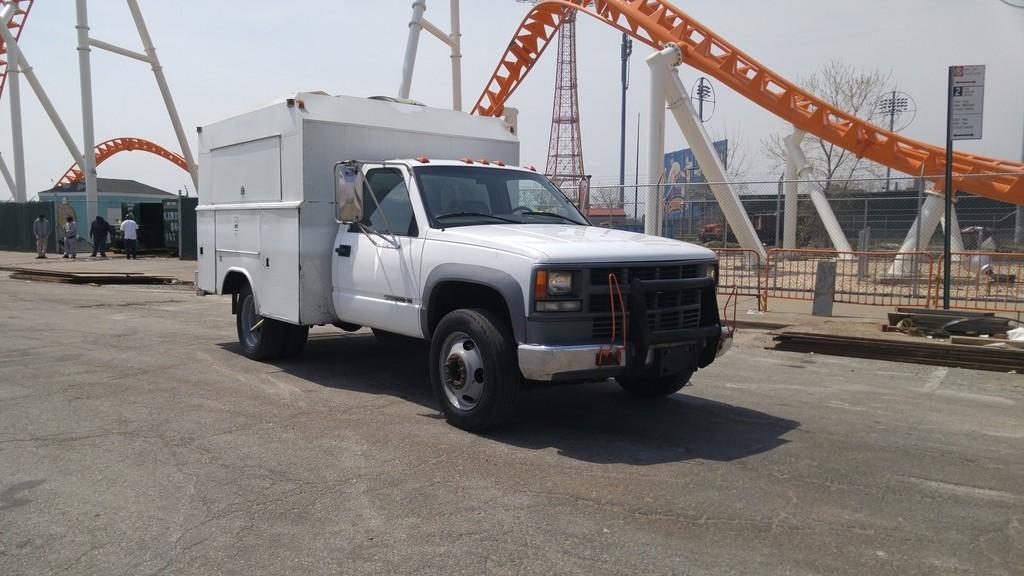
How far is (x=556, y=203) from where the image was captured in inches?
298

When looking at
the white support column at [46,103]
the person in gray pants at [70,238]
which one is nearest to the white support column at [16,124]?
the white support column at [46,103]

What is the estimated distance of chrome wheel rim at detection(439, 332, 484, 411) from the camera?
5.94 metres

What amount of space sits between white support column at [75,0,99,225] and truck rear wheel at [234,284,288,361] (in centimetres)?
2487

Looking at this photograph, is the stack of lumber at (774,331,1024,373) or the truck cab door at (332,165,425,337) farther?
the stack of lumber at (774,331,1024,373)

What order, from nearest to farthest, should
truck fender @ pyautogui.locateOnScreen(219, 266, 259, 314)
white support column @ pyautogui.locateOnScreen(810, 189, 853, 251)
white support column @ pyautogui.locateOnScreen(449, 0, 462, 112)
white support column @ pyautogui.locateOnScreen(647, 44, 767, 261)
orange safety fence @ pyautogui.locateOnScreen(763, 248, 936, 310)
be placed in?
truck fender @ pyautogui.locateOnScreen(219, 266, 259, 314) → orange safety fence @ pyautogui.locateOnScreen(763, 248, 936, 310) → white support column @ pyautogui.locateOnScreen(647, 44, 767, 261) → white support column @ pyautogui.locateOnScreen(810, 189, 853, 251) → white support column @ pyautogui.locateOnScreen(449, 0, 462, 112)

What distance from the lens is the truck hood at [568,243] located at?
5.54 meters

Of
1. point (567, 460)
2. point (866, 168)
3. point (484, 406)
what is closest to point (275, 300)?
point (484, 406)

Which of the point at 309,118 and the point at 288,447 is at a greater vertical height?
the point at 309,118

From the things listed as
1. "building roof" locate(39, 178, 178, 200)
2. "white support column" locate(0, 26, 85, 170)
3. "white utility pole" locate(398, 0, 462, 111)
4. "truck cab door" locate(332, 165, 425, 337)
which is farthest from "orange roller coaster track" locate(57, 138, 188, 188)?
"truck cab door" locate(332, 165, 425, 337)

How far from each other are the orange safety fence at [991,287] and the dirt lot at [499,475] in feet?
18.8

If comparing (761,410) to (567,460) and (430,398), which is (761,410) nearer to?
(567,460)

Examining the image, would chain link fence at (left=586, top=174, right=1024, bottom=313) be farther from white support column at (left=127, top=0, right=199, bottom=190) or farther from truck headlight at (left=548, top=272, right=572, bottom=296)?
white support column at (left=127, top=0, right=199, bottom=190)

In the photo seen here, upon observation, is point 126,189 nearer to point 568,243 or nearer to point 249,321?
point 249,321

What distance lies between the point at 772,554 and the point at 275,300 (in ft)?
18.9
